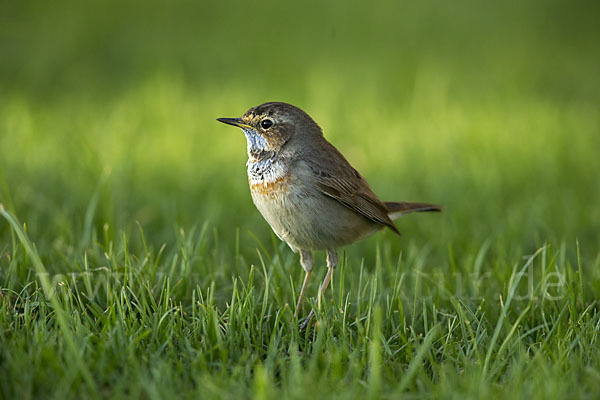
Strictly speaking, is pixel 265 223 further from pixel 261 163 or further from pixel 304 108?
pixel 304 108

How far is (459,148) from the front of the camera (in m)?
9.12

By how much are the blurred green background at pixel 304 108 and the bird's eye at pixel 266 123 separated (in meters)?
0.83

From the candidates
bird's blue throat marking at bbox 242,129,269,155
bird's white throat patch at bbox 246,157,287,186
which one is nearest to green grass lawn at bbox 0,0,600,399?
bird's white throat patch at bbox 246,157,287,186

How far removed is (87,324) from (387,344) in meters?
1.74

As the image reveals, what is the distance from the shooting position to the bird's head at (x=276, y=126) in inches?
200

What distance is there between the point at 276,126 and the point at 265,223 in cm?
196

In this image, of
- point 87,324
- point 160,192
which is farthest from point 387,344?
point 160,192

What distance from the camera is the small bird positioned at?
4.91 meters

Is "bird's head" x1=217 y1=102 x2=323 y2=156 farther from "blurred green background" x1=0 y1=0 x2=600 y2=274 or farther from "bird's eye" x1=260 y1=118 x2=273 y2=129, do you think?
"blurred green background" x1=0 y1=0 x2=600 y2=274

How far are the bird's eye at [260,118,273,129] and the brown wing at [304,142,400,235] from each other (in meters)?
0.38

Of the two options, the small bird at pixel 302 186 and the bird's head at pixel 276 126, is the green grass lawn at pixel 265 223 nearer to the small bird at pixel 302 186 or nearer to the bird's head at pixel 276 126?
the small bird at pixel 302 186

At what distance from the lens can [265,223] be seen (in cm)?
689

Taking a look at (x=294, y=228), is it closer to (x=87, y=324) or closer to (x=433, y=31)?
(x=87, y=324)

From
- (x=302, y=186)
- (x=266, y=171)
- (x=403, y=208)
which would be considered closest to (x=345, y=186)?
(x=302, y=186)
